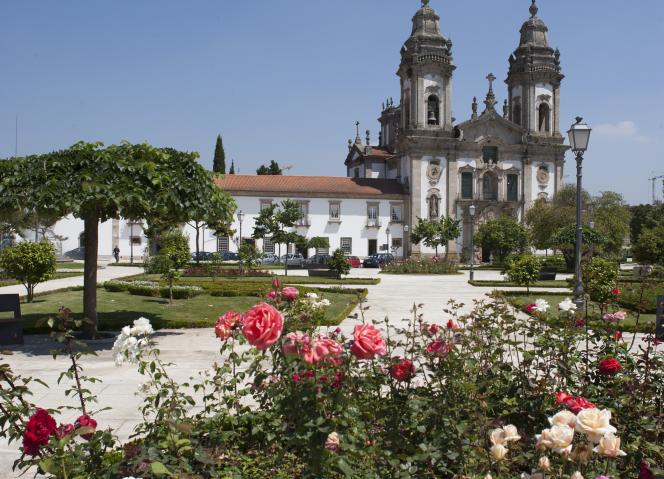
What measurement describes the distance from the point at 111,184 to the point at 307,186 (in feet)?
129

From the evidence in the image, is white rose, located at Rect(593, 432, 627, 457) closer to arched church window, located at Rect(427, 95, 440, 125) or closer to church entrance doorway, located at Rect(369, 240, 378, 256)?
church entrance doorway, located at Rect(369, 240, 378, 256)

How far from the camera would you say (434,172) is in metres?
47.6

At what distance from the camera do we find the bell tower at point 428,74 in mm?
47156

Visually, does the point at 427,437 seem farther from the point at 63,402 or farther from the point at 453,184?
the point at 453,184

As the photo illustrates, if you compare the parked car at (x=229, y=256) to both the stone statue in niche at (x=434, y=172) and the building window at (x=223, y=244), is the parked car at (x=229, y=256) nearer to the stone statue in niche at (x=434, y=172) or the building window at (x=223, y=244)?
the building window at (x=223, y=244)

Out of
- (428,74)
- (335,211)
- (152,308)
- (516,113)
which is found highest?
(428,74)

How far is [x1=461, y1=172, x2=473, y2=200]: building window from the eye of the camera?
159ft

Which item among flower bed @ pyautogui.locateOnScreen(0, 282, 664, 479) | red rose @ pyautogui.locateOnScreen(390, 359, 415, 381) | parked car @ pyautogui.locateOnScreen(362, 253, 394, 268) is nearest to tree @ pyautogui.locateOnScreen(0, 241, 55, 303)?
flower bed @ pyautogui.locateOnScreen(0, 282, 664, 479)

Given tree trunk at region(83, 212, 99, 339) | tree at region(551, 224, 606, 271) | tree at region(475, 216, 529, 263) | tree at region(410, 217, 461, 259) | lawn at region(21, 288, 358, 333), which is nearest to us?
tree trunk at region(83, 212, 99, 339)

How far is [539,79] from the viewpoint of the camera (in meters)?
50.2

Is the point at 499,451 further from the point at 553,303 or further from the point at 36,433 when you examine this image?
the point at 553,303

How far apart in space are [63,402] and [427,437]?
4212 millimetres

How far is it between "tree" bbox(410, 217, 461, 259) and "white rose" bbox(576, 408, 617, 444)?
41820mm

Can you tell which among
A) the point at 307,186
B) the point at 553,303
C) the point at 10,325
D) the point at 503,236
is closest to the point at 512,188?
the point at 503,236
